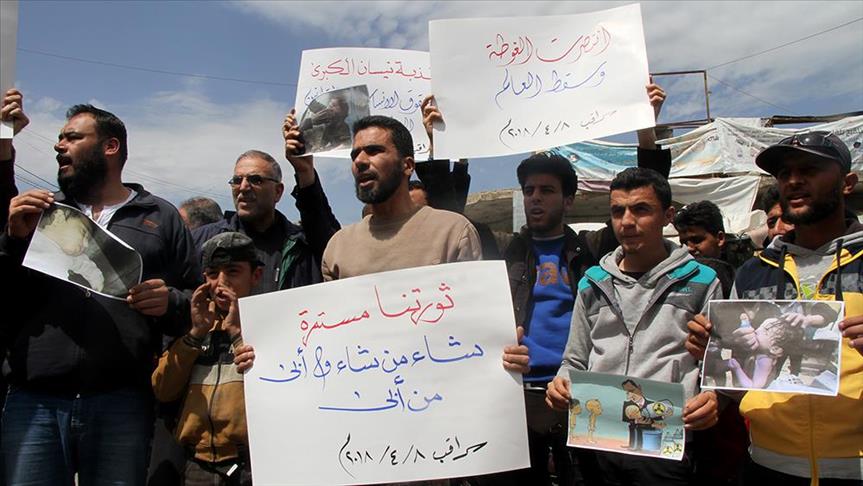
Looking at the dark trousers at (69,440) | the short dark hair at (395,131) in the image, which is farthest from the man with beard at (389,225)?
the dark trousers at (69,440)

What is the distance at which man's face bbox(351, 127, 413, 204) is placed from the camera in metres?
2.86

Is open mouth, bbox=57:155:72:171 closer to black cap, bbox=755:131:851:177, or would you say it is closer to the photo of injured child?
the photo of injured child

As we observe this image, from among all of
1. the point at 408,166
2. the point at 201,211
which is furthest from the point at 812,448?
the point at 201,211

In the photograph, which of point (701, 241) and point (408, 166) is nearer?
point (408, 166)

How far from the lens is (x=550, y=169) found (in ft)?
11.2

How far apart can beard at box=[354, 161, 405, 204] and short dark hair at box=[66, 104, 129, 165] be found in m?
1.28

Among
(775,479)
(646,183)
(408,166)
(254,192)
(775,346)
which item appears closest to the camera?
(775,346)

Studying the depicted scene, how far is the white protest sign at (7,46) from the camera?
8.82 ft

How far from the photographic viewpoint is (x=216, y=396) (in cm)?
288

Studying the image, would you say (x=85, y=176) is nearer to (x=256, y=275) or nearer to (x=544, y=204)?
(x=256, y=275)

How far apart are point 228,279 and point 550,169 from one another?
5.84 feet

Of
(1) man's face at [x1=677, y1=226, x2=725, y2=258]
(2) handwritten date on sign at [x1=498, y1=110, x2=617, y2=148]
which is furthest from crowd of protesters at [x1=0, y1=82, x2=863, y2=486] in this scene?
(1) man's face at [x1=677, y1=226, x2=725, y2=258]

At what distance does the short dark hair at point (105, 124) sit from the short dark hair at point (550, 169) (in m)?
2.07

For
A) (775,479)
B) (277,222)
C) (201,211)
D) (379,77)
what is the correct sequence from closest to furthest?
(775,479)
(379,77)
(277,222)
(201,211)
